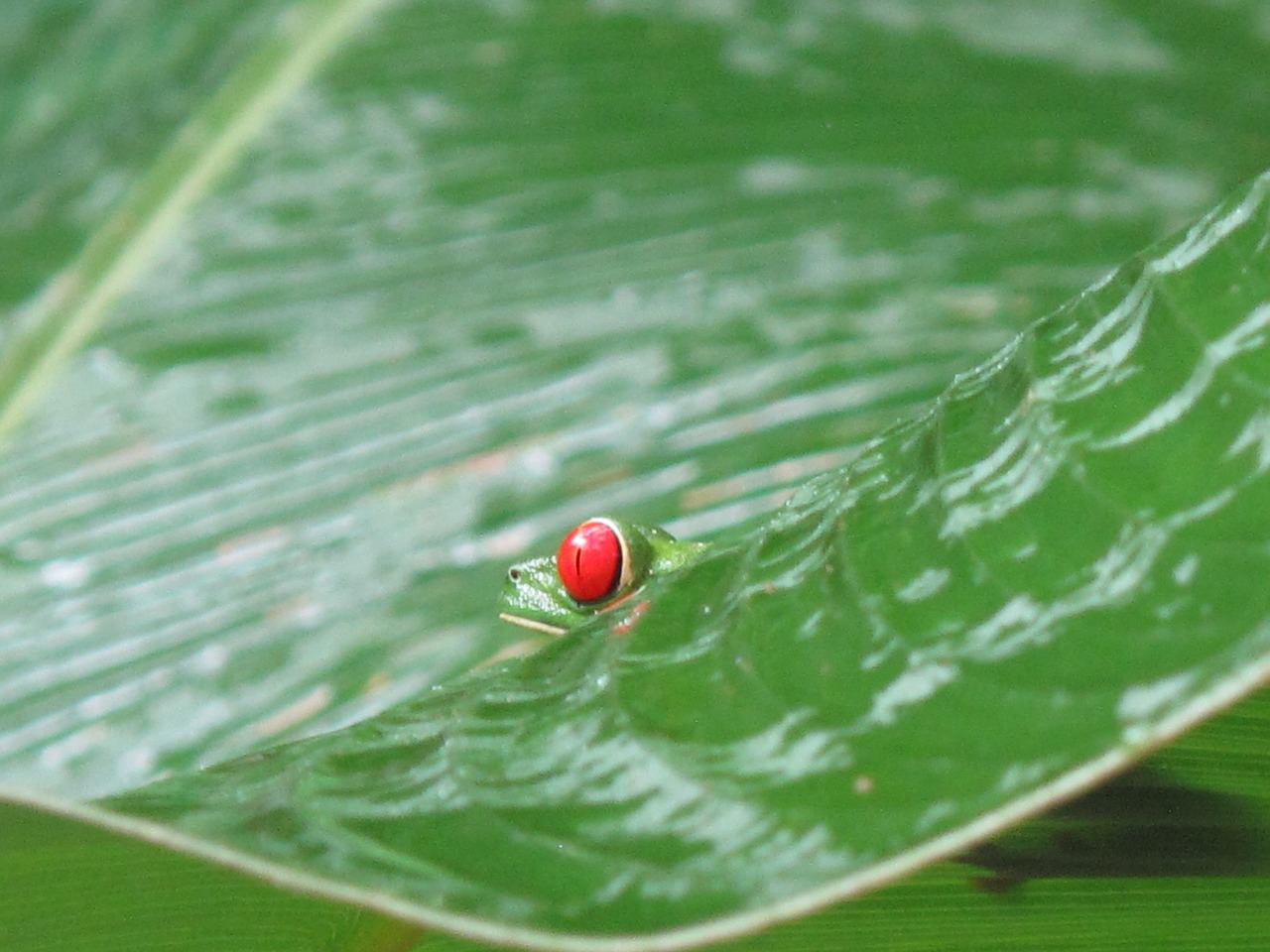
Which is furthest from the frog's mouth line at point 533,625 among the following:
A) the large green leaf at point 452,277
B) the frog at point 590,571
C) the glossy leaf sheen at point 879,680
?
the glossy leaf sheen at point 879,680

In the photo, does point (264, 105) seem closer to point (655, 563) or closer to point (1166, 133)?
point (655, 563)

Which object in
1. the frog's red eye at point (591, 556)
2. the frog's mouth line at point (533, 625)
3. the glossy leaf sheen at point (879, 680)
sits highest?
the frog's mouth line at point (533, 625)

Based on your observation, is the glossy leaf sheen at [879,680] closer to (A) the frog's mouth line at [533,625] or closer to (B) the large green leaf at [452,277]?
(A) the frog's mouth line at [533,625]

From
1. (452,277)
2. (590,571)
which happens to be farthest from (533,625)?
(452,277)

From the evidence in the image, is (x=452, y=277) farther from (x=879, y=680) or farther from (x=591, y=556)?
(x=879, y=680)

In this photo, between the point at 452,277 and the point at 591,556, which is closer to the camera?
the point at 591,556

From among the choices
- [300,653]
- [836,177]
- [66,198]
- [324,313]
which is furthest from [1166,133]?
[66,198]
